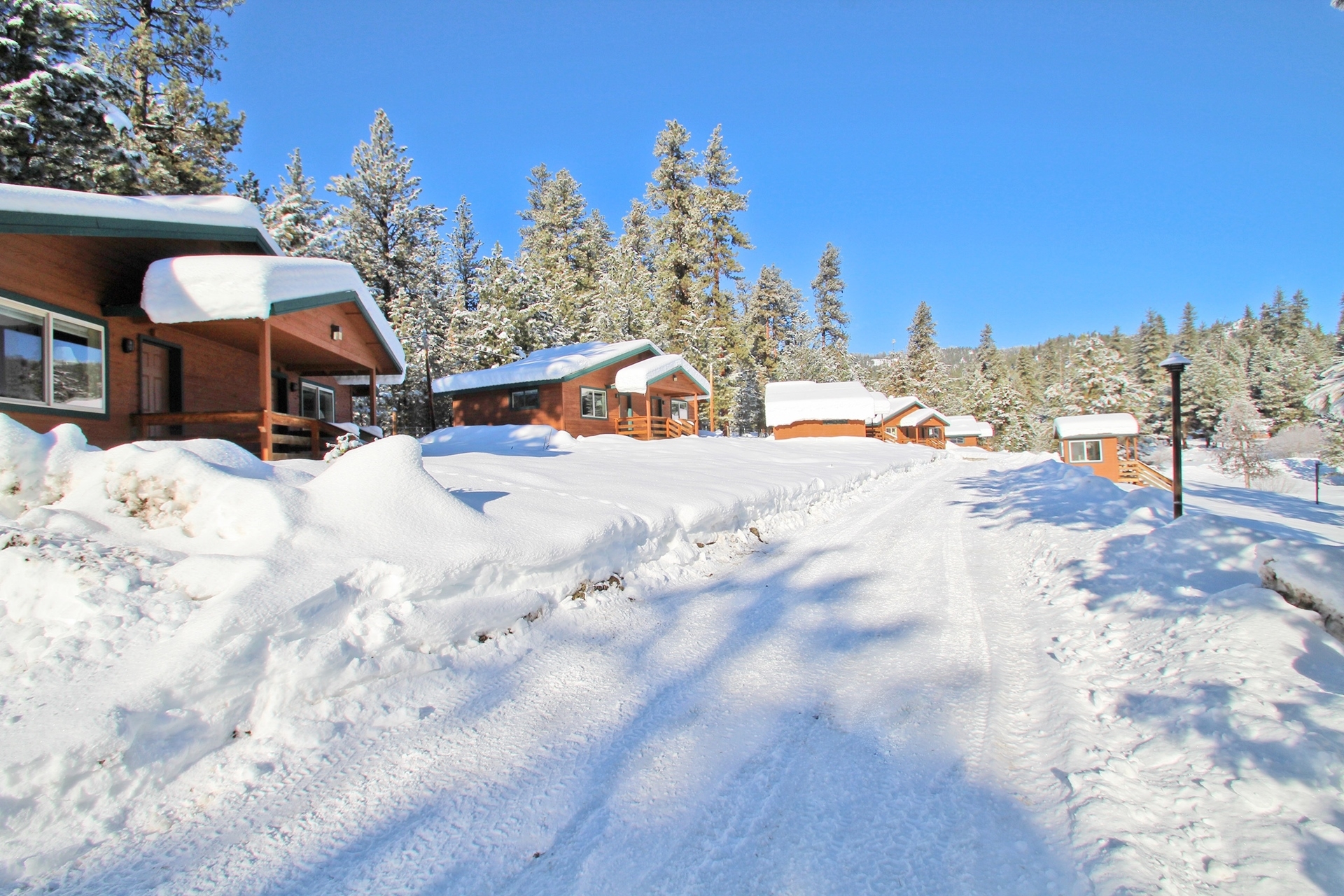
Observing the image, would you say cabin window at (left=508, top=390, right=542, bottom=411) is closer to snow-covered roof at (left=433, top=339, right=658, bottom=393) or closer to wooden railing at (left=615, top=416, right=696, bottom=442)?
snow-covered roof at (left=433, top=339, right=658, bottom=393)

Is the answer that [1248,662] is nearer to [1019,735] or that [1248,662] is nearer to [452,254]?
[1019,735]

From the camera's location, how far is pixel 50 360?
7.52m

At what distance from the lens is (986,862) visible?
214 centimetres

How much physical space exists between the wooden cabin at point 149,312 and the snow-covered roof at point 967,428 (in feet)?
168

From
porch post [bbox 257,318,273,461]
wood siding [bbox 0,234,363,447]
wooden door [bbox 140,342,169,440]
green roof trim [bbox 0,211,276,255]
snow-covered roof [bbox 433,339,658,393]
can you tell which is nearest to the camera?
green roof trim [bbox 0,211,276,255]

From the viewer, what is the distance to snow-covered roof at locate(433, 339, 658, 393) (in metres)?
20.8

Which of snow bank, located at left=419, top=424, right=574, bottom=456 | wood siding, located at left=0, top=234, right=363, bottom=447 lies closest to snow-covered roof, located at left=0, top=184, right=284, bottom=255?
wood siding, located at left=0, top=234, right=363, bottom=447

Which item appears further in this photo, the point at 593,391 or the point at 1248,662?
the point at 593,391

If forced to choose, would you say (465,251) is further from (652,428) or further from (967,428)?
(967,428)

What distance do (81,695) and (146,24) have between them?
20549 millimetres

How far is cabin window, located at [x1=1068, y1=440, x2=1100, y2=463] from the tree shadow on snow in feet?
110

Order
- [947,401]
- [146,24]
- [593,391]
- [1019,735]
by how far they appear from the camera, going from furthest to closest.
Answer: [947,401] → [593,391] → [146,24] → [1019,735]

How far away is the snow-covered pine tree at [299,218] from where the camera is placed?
22.5 metres

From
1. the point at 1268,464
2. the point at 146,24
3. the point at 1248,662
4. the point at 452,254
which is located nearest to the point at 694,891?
the point at 1248,662
